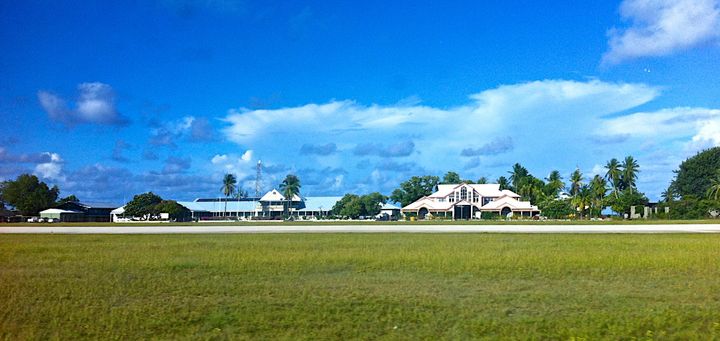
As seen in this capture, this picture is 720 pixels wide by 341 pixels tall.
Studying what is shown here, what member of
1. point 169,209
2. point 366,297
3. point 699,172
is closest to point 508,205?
point 699,172

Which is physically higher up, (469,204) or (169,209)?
(469,204)

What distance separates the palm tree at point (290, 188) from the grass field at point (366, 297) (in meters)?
132

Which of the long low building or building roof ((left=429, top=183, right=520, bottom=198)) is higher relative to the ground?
building roof ((left=429, top=183, right=520, bottom=198))

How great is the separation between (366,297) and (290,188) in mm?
141359

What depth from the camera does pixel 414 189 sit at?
143 metres

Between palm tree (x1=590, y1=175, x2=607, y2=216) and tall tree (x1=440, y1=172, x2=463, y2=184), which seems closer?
palm tree (x1=590, y1=175, x2=607, y2=216)

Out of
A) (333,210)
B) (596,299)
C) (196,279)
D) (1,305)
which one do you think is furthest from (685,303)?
(333,210)

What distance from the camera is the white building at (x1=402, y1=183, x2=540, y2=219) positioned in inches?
4444

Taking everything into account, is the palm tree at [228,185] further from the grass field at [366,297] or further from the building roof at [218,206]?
the grass field at [366,297]

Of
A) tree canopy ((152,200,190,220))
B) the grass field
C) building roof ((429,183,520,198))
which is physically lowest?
the grass field

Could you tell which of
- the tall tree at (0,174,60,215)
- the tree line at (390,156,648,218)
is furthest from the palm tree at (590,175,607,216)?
the tall tree at (0,174,60,215)

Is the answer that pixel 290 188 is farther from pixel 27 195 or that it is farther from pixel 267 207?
pixel 27 195

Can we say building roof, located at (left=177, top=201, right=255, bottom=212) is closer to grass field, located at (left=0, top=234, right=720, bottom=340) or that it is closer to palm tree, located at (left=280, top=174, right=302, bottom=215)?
palm tree, located at (left=280, top=174, right=302, bottom=215)

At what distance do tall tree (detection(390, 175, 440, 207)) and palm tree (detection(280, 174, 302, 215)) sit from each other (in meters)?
26.3
